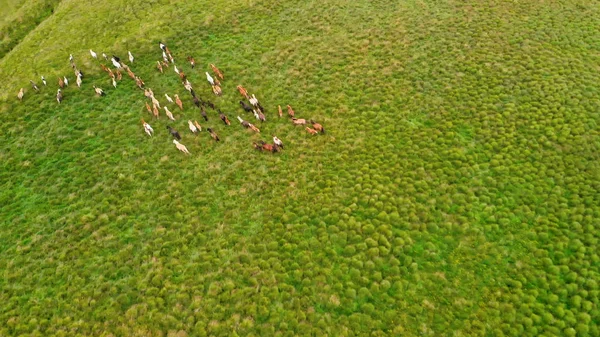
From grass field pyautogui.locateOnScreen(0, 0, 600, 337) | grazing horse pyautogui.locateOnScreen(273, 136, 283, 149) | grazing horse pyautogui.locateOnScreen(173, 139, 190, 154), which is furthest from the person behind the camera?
grazing horse pyautogui.locateOnScreen(173, 139, 190, 154)

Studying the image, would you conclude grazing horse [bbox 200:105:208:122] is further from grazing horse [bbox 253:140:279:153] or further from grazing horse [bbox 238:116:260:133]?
grazing horse [bbox 253:140:279:153]

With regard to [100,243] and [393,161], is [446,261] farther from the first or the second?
[100,243]

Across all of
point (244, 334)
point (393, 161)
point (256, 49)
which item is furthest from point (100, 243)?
point (256, 49)

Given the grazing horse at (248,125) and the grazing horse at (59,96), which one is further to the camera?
the grazing horse at (59,96)

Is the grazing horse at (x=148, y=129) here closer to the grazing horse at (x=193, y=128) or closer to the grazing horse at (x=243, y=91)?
the grazing horse at (x=193, y=128)

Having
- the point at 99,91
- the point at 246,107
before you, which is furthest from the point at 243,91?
the point at 99,91

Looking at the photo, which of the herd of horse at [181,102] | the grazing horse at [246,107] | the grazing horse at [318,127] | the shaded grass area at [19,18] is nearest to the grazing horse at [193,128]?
the herd of horse at [181,102]

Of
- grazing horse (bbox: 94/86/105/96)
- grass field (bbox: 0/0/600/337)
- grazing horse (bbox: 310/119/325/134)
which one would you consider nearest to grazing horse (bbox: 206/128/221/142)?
grass field (bbox: 0/0/600/337)

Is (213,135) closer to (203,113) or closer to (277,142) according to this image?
(203,113)

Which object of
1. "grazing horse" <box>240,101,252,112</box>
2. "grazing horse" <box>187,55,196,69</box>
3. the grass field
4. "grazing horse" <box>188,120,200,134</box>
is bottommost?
the grass field
